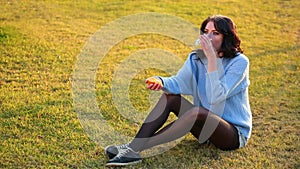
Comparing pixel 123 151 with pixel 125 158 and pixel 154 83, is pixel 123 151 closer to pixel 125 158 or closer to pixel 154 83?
pixel 125 158

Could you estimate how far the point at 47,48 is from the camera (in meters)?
6.88

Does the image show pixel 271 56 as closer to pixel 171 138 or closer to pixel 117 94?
pixel 117 94

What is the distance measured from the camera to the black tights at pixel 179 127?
12.3 ft

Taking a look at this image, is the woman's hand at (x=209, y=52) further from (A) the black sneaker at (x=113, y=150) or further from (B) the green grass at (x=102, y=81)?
(A) the black sneaker at (x=113, y=150)

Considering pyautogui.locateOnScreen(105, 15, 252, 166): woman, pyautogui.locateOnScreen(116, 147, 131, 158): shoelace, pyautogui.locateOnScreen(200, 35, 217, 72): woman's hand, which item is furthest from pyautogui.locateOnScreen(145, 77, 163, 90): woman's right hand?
pyautogui.locateOnScreen(116, 147, 131, 158): shoelace

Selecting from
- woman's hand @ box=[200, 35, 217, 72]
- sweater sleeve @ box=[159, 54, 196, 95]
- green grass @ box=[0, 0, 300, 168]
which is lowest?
green grass @ box=[0, 0, 300, 168]

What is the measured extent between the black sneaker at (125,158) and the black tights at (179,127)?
0.17ft

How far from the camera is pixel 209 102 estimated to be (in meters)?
3.89

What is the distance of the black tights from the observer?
3.76 m

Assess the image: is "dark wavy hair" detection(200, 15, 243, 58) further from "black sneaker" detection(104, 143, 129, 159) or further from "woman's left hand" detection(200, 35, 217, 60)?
"black sneaker" detection(104, 143, 129, 159)

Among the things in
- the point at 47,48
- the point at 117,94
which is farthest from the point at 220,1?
the point at 117,94

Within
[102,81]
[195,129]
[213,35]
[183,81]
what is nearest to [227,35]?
[213,35]

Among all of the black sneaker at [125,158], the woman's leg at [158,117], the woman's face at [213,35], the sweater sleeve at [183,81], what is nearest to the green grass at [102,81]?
the black sneaker at [125,158]

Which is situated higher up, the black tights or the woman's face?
the woman's face
